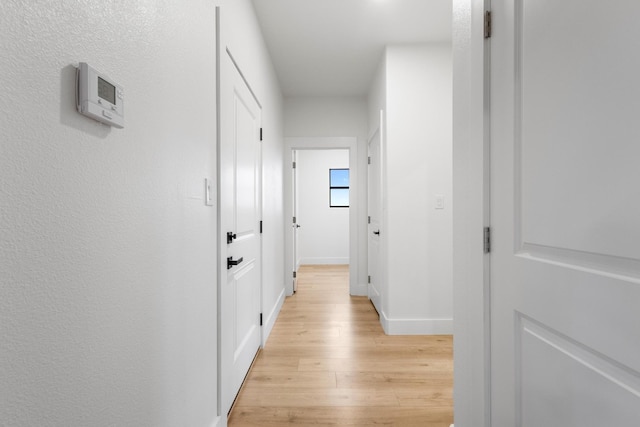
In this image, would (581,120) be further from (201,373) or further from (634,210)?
(201,373)

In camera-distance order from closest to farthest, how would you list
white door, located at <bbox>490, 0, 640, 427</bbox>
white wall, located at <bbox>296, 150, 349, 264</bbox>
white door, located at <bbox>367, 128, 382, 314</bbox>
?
white door, located at <bbox>490, 0, 640, 427</bbox>, white door, located at <bbox>367, 128, 382, 314</bbox>, white wall, located at <bbox>296, 150, 349, 264</bbox>

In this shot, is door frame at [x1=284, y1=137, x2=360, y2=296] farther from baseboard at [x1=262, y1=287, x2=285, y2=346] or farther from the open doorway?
the open doorway

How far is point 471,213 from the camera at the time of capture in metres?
1.30

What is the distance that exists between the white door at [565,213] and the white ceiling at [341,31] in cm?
174

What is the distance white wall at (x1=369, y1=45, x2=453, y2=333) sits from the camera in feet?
10.1

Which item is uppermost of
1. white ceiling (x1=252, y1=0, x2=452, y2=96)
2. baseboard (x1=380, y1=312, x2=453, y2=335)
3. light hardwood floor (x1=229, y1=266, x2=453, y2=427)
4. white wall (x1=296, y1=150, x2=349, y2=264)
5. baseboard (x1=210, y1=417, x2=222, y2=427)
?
white ceiling (x1=252, y1=0, x2=452, y2=96)

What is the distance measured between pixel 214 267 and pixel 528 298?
4.17 feet

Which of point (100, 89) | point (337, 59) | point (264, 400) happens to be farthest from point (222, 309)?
point (337, 59)

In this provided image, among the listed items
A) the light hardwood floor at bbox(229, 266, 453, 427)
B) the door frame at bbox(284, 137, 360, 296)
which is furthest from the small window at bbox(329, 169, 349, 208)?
the light hardwood floor at bbox(229, 266, 453, 427)

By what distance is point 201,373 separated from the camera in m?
1.45

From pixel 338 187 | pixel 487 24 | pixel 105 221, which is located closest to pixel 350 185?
pixel 338 187

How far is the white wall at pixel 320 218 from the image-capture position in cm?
721

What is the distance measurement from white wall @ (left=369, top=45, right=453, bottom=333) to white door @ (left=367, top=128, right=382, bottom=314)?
0.49m

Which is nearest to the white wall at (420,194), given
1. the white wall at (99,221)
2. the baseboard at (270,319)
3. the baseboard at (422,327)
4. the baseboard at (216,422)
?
the baseboard at (422,327)
